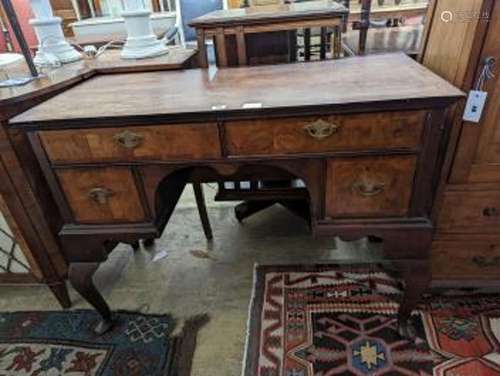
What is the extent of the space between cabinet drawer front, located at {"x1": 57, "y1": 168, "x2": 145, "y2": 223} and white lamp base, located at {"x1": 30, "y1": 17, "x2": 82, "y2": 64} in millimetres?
749

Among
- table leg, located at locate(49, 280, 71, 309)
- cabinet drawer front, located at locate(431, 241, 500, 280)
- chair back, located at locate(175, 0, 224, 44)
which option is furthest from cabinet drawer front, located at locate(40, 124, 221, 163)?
chair back, located at locate(175, 0, 224, 44)

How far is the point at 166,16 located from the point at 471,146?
3574mm

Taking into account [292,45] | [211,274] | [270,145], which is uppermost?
[292,45]

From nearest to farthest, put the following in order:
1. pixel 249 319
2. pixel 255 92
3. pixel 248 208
A: 1. pixel 255 92
2. pixel 249 319
3. pixel 248 208

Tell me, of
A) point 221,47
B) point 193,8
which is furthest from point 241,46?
point 193,8

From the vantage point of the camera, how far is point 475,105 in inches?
36.2

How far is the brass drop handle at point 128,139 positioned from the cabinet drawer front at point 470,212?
2.99 ft

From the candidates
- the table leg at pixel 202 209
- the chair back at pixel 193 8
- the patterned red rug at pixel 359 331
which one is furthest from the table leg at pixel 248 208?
the chair back at pixel 193 8

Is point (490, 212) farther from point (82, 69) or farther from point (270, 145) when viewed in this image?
point (82, 69)

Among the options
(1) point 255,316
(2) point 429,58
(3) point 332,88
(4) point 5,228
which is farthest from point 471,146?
(4) point 5,228

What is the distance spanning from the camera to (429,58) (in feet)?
3.58

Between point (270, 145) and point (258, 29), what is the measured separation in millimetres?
600

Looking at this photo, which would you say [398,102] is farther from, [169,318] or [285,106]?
[169,318]

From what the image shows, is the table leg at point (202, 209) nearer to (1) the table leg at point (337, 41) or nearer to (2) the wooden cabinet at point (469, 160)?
(1) the table leg at point (337, 41)
